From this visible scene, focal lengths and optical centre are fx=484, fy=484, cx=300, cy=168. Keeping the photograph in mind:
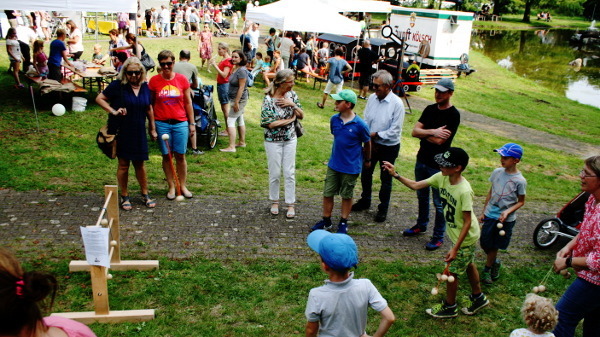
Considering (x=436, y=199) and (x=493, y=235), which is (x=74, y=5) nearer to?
(x=436, y=199)

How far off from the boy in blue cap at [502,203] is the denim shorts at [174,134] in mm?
3819

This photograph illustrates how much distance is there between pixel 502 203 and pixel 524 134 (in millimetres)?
9747

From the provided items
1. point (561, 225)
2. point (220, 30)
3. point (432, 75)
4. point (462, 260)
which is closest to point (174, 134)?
point (462, 260)

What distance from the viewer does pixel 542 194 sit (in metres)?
8.69

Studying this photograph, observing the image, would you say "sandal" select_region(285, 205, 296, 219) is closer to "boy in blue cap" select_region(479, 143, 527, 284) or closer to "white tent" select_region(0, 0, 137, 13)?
"boy in blue cap" select_region(479, 143, 527, 284)

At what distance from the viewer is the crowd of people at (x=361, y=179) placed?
2.92 metres

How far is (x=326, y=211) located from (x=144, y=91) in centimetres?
266

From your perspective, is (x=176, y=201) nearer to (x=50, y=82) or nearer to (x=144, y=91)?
(x=144, y=91)

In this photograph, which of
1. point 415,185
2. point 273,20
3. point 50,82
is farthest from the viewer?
point 273,20

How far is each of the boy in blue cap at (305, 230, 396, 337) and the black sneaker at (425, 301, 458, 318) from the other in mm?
1734

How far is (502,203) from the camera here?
4969mm

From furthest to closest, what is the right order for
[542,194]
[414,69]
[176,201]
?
[414,69], [542,194], [176,201]

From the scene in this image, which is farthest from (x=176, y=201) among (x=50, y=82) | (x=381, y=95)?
(x=50, y=82)

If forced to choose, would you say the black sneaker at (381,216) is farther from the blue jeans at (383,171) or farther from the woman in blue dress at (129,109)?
the woman in blue dress at (129,109)
